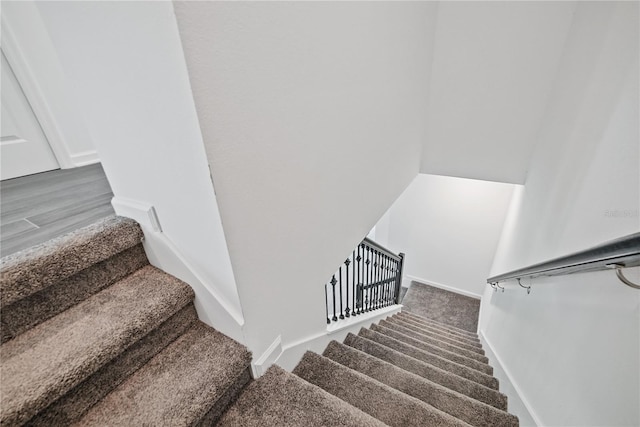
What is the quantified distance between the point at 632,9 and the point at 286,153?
6.44 feet

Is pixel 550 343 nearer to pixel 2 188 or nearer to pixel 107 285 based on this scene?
pixel 107 285

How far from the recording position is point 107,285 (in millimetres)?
1030

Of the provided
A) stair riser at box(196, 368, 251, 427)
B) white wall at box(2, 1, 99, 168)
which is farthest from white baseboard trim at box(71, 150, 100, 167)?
stair riser at box(196, 368, 251, 427)

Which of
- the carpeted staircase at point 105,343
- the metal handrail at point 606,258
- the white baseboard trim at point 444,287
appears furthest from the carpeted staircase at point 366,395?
the white baseboard trim at point 444,287

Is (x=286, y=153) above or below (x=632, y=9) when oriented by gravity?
below

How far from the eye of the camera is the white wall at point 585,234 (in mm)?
1039

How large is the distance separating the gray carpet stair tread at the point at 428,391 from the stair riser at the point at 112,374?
1.01 metres

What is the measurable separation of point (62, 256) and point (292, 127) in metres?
0.88

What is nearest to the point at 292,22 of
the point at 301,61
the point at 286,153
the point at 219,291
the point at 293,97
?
the point at 301,61

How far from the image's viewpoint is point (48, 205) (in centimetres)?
141

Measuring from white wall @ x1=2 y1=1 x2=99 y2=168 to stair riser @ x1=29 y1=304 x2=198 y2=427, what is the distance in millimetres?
1481

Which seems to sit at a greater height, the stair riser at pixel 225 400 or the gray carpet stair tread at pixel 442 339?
the stair riser at pixel 225 400

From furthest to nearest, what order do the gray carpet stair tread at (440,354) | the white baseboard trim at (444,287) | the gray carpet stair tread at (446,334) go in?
the white baseboard trim at (444,287)
the gray carpet stair tread at (446,334)
the gray carpet stair tread at (440,354)

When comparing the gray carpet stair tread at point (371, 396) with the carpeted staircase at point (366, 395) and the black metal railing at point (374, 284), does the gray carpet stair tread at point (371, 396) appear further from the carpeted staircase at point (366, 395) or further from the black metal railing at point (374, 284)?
the black metal railing at point (374, 284)
